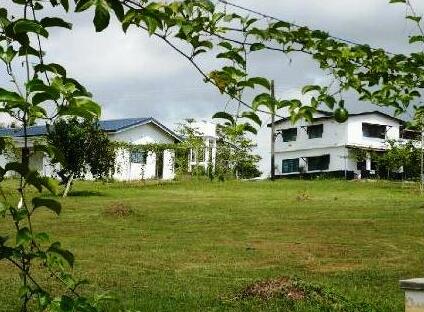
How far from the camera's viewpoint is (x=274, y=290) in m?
10.7

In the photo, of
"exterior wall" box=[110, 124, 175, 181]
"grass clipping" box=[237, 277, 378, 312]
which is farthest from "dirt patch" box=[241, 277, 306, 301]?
"exterior wall" box=[110, 124, 175, 181]

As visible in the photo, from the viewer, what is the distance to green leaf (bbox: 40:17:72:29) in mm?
2269

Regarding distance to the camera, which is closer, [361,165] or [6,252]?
[6,252]

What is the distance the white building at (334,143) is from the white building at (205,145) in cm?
960

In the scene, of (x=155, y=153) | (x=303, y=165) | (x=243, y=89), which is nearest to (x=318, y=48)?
(x=243, y=89)

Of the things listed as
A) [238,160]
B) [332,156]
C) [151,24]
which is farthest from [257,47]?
[332,156]

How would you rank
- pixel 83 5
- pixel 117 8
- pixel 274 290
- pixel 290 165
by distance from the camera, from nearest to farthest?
pixel 83 5 < pixel 117 8 < pixel 274 290 < pixel 290 165

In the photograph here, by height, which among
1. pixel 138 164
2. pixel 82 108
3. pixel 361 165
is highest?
pixel 361 165

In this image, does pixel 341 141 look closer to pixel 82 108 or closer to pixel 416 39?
pixel 416 39

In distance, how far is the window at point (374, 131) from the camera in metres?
62.8

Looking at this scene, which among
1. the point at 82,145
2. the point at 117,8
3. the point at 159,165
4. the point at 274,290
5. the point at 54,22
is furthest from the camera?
the point at 159,165

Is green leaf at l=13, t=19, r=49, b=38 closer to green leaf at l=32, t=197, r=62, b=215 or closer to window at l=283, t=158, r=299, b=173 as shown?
green leaf at l=32, t=197, r=62, b=215

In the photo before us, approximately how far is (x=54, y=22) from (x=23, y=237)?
0.72 metres

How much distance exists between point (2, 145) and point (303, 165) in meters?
64.5
